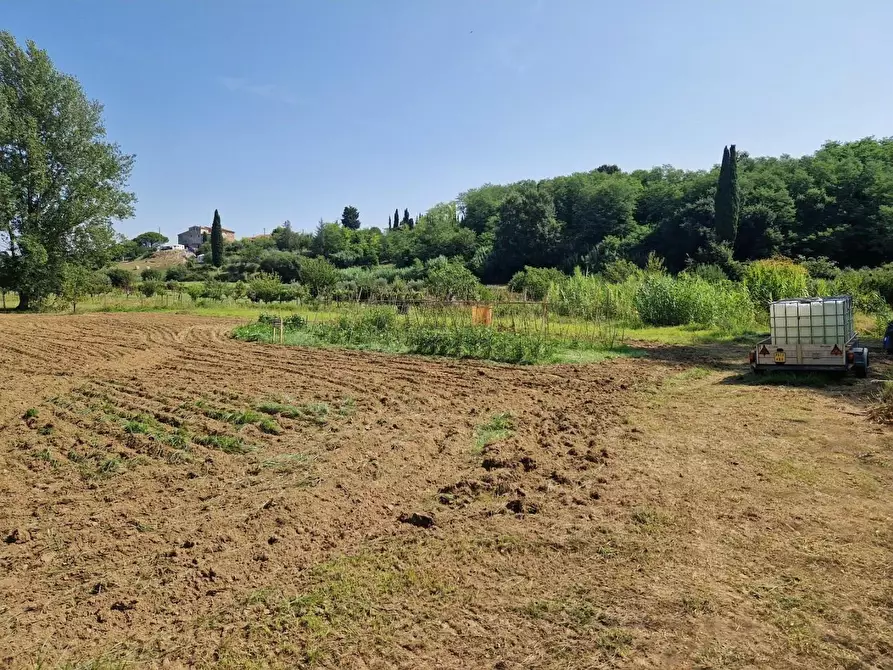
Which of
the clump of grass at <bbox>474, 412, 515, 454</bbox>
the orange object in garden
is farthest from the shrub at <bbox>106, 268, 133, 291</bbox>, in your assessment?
the clump of grass at <bbox>474, 412, 515, 454</bbox>

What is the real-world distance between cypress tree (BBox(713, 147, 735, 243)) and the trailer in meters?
37.1

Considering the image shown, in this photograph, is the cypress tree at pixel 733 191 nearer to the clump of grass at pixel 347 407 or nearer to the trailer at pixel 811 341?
the trailer at pixel 811 341

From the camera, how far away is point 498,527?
430 cm

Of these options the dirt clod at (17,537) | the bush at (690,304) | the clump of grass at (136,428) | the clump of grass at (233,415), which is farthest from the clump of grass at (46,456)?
the bush at (690,304)

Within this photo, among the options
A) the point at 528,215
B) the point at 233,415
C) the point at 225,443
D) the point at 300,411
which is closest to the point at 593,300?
the point at 300,411

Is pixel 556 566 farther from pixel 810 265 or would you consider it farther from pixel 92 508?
pixel 810 265

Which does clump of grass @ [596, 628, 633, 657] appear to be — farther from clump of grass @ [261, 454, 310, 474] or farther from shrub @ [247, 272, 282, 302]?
shrub @ [247, 272, 282, 302]

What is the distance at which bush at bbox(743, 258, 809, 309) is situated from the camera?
20766mm

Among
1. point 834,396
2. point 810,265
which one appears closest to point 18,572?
point 834,396

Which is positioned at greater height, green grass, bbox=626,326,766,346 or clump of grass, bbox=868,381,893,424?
green grass, bbox=626,326,766,346

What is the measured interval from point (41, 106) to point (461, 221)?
66.7m

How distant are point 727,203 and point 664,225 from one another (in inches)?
269

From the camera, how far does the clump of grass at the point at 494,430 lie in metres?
6.51

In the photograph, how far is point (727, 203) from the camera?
43.2 metres
